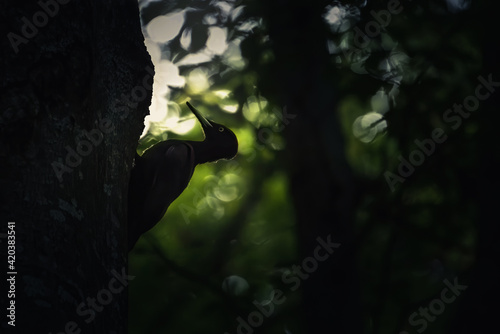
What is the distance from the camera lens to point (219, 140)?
3510mm

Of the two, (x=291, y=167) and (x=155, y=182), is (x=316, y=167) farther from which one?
(x=155, y=182)

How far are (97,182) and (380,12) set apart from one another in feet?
8.61

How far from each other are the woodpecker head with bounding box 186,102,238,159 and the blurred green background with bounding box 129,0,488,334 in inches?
→ 14.2

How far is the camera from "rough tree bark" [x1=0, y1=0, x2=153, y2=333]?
1.26m

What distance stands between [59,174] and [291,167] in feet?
6.39

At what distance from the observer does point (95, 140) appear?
163 cm

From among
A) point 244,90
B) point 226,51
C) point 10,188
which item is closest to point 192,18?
point 226,51

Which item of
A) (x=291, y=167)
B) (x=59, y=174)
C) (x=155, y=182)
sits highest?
(x=59, y=174)

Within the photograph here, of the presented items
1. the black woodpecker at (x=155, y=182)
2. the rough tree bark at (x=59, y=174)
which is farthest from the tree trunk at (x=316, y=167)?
the rough tree bark at (x=59, y=174)

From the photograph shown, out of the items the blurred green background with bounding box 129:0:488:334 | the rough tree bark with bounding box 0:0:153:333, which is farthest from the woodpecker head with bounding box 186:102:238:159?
the rough tree bark with bounding box 0:0:153:333

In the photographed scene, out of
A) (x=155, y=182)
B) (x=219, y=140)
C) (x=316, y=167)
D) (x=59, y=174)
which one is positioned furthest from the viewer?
(x=219, y=140)

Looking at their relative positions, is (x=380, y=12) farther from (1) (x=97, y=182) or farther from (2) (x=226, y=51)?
(1) (x=97, y=182)

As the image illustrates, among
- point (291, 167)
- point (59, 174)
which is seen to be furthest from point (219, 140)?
point (59, 174)

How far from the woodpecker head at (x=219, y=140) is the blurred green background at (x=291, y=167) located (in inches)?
14.2
